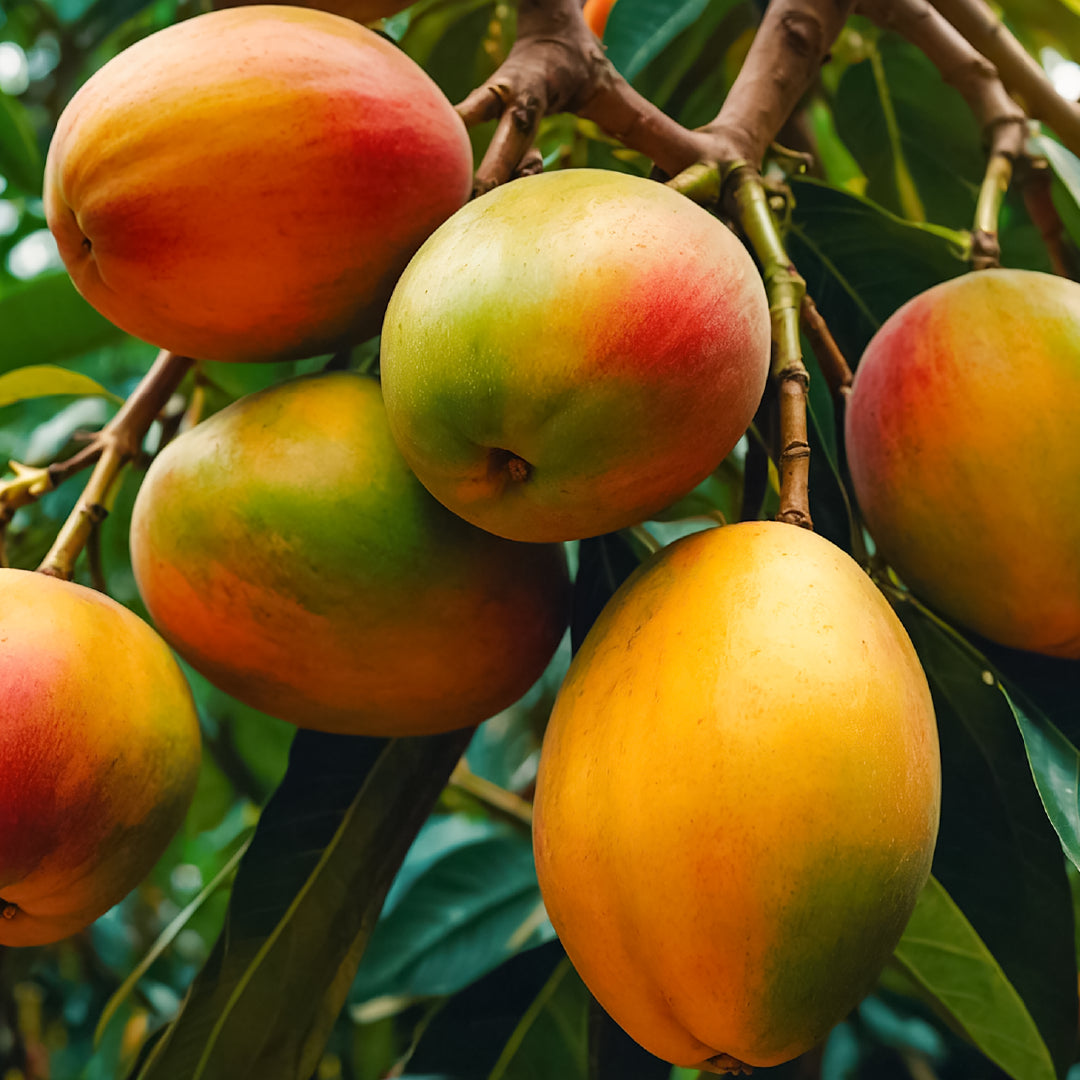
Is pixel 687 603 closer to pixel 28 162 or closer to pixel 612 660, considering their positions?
pixel 612 660

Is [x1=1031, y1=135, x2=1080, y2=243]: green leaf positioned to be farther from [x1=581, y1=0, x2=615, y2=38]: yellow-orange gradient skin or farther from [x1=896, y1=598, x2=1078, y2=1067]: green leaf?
[x1=581, y1=0, x2=615, y2=38]: yellow-orange gradient skin

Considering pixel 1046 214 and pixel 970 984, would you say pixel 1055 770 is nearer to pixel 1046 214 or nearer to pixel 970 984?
pixel 970 984

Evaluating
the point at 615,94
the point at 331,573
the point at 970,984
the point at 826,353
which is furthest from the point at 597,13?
the point at 970,984

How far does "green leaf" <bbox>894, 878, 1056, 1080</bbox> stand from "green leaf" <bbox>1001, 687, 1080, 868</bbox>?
6.9 inches

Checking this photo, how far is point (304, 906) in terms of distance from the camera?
3.12 feet

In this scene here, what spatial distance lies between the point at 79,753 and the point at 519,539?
0.31 meters

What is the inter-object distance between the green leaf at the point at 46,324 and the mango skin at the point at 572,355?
681 mm

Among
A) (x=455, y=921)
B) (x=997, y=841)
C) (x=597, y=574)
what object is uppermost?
(x=597, y=574)

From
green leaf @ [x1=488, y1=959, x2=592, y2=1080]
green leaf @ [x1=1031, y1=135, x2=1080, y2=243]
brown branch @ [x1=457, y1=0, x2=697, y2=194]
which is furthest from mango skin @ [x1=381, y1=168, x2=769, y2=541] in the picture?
green leaf @ [x1=488, y1=959, x2=592, y2=1080]

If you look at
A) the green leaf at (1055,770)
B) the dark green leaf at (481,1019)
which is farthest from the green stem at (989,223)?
the dark green leaf at (481,1019)

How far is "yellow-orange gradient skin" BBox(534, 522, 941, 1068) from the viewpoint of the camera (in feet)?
1.79

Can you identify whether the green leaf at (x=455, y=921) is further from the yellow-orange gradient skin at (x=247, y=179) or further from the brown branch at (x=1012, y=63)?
the brown branch at (x=1012, y=63)

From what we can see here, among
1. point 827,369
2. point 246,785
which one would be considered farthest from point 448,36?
point 246,785

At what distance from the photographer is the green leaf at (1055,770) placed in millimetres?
719
